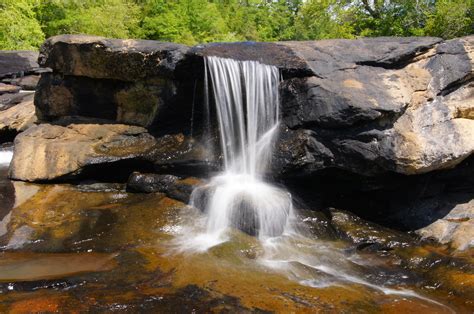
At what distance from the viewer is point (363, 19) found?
22125 mm

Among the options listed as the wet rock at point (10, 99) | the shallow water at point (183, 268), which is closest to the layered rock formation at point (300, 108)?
the shallow water at point (183, 268)

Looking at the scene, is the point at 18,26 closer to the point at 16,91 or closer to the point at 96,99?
the point at 16,91

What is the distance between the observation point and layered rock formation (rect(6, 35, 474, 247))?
7090 mm

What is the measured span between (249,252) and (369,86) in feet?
11.0

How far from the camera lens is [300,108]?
7551 mm

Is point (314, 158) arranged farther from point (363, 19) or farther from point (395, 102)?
point (363, 19)

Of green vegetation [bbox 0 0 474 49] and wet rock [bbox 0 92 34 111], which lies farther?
green vegetation [bbox 0 0 474 49]

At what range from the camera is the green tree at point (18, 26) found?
19603 mm

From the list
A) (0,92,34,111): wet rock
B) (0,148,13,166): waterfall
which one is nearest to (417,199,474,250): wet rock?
(0,148,13,166): waterfall

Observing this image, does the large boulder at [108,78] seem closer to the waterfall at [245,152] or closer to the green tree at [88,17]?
the waterfall at [245,152]

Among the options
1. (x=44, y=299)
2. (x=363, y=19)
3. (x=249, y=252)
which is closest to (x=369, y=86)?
(x=249, y=252)

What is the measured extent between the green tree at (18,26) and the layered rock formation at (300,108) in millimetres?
11896

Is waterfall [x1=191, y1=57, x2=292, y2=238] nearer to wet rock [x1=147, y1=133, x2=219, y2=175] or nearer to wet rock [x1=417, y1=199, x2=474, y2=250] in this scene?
wet rock [x1=147, y1=133, x2=219, y2=175]

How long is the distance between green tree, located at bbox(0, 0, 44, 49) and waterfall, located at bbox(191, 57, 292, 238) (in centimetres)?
1524
